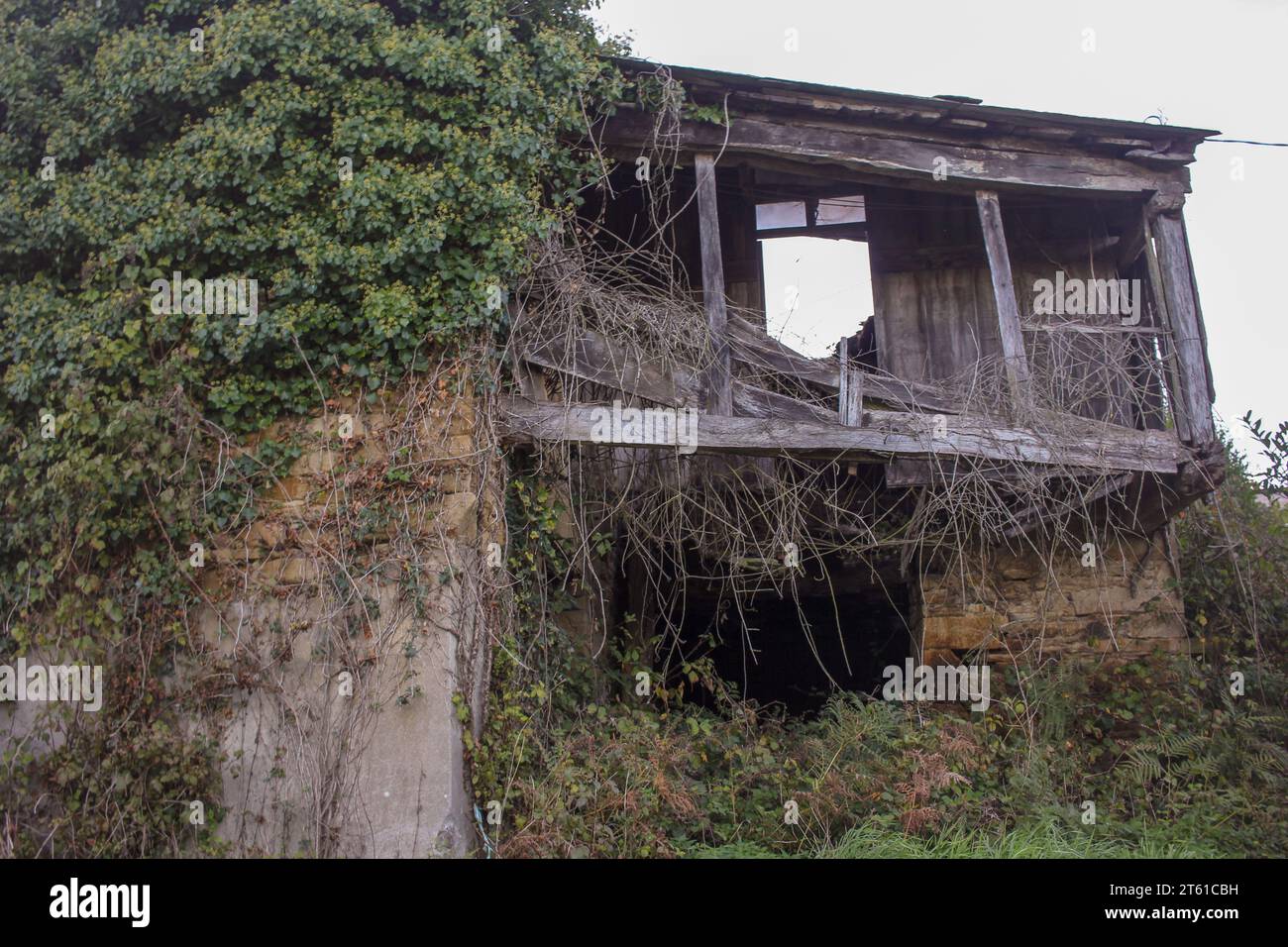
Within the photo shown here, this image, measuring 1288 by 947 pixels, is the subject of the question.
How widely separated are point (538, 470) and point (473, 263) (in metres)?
1.30

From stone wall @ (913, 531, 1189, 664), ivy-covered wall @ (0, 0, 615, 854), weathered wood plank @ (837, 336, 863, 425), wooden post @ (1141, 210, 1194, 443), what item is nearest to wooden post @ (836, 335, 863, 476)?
weathered wood plank @ (837, 336, 863, 425)

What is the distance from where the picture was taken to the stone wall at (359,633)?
5250 millimetres

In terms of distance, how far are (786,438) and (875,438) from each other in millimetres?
601

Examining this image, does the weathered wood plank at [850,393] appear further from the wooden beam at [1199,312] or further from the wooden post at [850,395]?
the wooden beam at [1199,312]

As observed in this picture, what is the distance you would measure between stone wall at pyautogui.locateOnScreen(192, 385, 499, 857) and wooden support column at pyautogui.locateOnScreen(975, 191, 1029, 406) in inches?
141

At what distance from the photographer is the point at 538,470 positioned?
6.26m

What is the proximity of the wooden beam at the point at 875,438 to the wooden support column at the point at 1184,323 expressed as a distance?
26 centimetres

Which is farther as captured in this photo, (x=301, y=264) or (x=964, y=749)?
(x=964, y=749)

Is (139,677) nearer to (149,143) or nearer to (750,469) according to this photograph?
(149,143)

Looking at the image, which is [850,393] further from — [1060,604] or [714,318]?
[1060,604]

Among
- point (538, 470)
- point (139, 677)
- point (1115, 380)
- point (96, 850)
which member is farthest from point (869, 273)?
point (96, 850)

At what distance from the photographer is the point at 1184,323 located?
23.4 ft

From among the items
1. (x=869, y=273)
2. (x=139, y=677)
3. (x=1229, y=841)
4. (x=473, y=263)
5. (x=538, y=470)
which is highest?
(x=869, y=273)

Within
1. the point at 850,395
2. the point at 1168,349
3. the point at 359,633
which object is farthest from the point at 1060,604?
the point at 359,633
